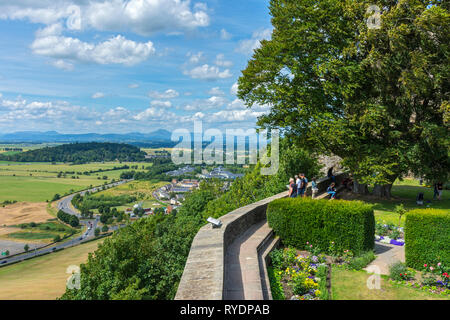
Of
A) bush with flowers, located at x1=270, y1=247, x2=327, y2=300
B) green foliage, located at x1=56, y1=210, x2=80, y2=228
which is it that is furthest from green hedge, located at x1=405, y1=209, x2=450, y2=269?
green foliage, located at x1=56, y1=210, x2=80, y2=228

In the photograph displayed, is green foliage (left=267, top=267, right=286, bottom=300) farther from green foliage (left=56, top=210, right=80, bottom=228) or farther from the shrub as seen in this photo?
green foliage (left=56, top=210, right=80, bottom=228)

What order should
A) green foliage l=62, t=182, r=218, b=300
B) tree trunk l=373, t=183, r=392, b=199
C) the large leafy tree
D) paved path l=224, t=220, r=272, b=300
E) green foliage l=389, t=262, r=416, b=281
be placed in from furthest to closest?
tree trunk l=373, t=183, r=392, b=199
the large leafy tree
green foliage l=62, t=182, r=218, b=300
green foliage l=389, t=262, r=416, b=281
paved path l=224, t=220, r=272, b=300

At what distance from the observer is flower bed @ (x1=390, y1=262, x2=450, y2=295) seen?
802 centimetres

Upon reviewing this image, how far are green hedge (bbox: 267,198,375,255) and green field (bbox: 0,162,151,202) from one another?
130 meters

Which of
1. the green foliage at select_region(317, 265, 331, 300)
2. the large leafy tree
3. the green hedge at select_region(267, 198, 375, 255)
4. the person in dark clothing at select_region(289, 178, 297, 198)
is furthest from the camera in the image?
the large leafy tree

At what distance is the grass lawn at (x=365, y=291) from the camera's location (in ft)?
24.3

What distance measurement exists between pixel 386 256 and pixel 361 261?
5.73 feet

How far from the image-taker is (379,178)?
17.1 meters

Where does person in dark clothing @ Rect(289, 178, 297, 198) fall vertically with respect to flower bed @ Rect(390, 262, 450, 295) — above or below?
above

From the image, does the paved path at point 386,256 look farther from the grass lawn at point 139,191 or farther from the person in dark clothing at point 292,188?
the grass lawn at point 139,191

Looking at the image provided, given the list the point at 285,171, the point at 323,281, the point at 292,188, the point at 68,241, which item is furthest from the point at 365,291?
the point at 68,241

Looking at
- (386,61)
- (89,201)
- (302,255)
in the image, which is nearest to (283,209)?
(302,255)

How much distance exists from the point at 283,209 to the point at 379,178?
880 centimetres

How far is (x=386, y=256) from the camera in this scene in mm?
10414
